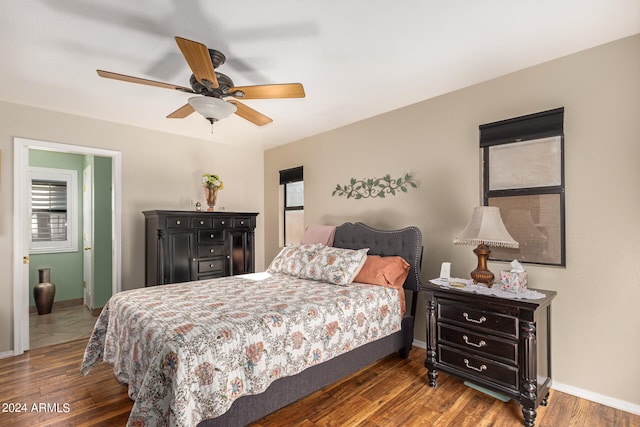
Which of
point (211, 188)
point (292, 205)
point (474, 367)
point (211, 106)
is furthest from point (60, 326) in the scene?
point (474, 367)

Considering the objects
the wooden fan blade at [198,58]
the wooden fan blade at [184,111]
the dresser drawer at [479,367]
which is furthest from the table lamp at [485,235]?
the wooden fan blade at [184,111]

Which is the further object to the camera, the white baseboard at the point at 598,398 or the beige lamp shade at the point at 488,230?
the beige lamp shade at the point at 488,230

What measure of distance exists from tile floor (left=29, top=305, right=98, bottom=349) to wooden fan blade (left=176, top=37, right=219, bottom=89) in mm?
3473

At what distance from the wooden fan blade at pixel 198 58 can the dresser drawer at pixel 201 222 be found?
2.18 meters

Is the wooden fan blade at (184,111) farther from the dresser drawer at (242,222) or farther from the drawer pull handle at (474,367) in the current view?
the drawer pull handle at (474,367)

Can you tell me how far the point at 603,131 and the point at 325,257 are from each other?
7.80 ft

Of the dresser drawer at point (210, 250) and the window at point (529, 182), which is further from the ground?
the window at point (529, 182)

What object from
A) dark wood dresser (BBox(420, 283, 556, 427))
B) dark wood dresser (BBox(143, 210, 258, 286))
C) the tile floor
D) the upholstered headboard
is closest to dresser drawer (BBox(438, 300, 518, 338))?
dark wood dresser (BBox(420, 283, 556, 427))

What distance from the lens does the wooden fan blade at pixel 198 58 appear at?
1668mm

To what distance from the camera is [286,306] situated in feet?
7.22

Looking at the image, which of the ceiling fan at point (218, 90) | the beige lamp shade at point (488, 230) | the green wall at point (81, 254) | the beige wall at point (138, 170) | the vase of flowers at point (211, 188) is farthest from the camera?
the green wall at point (81, 254)

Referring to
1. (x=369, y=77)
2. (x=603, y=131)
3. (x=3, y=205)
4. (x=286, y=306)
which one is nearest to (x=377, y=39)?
(x=369, y=77)

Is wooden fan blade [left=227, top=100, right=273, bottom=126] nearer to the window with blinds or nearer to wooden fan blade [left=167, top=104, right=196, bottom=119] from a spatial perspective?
wooden fan blade [left=167, top=104, right=196, bottom=119]

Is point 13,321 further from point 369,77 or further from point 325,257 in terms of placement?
point 369,77
